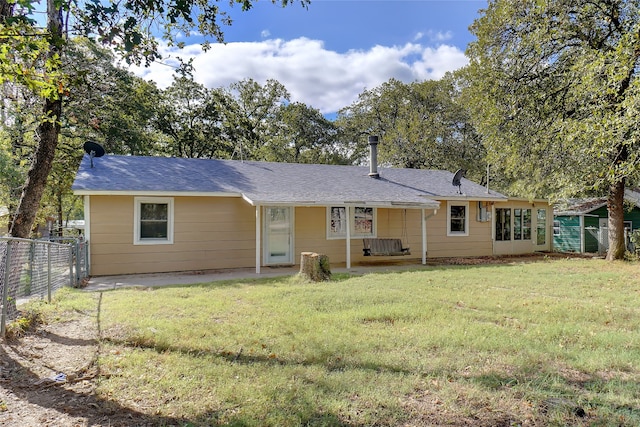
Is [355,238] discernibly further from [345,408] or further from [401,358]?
[345,408]

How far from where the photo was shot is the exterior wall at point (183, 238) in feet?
32.1

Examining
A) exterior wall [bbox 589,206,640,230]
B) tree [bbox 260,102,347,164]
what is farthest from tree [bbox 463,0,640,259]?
tree [bbox 260,102,347,164]

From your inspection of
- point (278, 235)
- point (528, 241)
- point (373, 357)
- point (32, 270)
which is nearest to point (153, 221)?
point (278, 235)

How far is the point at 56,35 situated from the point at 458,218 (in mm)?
13182

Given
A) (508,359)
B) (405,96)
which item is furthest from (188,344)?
(405,96)

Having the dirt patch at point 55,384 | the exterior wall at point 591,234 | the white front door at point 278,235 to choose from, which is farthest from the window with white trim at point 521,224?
the dirt patch at point 55,384

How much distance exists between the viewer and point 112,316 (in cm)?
538

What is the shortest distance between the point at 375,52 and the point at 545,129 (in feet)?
29.0

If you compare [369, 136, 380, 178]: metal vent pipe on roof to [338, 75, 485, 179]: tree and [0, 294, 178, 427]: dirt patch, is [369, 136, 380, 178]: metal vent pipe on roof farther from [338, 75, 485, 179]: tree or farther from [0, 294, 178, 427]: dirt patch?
[0, 294, 178, 427]: dirt patch

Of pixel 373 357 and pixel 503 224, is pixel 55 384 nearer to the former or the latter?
pixel 373 357

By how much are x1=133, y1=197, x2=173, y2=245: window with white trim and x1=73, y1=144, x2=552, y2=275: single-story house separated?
2 centimetres

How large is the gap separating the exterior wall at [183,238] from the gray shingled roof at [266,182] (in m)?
0.47

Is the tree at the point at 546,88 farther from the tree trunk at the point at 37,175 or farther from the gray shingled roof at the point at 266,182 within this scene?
the tree trunk at the point at 37,175

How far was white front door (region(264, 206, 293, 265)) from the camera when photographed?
1151 centimetres
